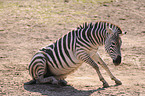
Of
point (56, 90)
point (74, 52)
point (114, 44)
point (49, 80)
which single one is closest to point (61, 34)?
point (74, 52)

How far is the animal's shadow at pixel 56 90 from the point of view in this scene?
23.7 ft

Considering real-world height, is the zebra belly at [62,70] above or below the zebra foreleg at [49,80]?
above

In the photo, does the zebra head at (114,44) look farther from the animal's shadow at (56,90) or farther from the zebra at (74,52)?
the animal's shadow at (56,90)

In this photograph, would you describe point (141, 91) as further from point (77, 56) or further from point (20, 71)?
point (20, 71)

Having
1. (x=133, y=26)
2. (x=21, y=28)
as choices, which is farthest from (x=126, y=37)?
(x=21, y=28)

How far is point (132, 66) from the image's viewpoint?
1033cm

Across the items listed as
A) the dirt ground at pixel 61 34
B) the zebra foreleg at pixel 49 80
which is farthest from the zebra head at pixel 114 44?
the zebra foreleg at pixel 49 80

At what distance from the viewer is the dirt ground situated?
7691 millimetres

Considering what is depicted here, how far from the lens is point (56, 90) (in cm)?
751

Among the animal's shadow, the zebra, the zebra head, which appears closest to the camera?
the animal's shadow

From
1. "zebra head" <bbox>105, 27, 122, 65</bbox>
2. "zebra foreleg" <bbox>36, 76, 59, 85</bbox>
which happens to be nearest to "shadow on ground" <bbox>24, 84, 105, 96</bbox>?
"zebra foreleg" <bbox>36, 76, 59, 85</bbox>

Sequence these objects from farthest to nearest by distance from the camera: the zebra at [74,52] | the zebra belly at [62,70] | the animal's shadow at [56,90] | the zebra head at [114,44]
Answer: the zebra belly at [62,70] → the zebra at [74,52] → the zebra head at [114,44] → the animal's shadow at [56,90]

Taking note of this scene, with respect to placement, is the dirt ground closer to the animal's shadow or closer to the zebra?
the animal's shadow

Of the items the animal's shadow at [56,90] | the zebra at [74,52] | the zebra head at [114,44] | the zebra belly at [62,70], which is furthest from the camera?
the zebra belly at [62,70]
